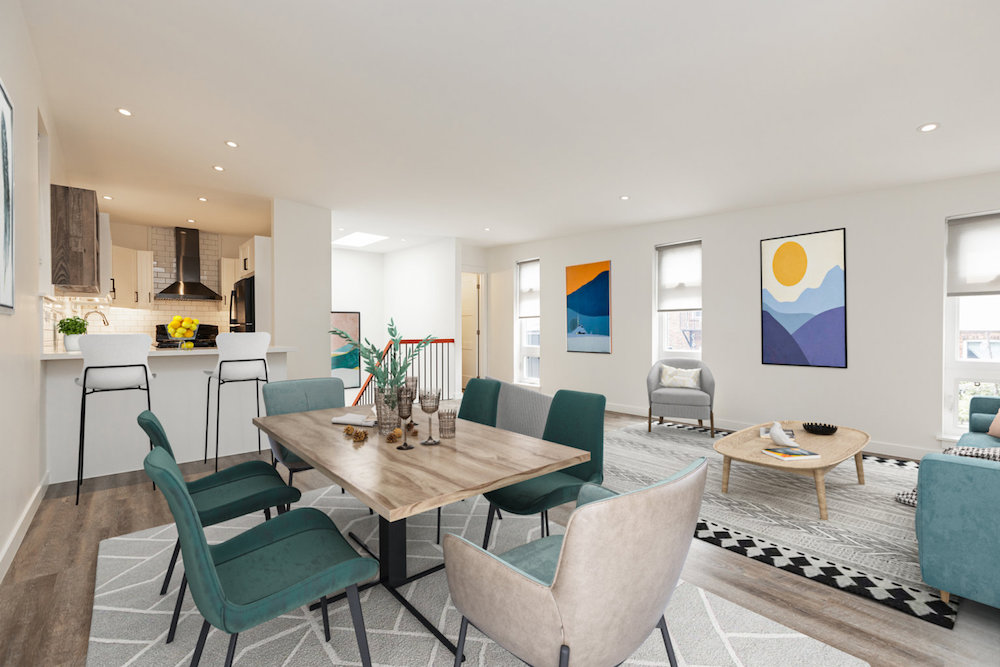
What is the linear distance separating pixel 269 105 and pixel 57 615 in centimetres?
281

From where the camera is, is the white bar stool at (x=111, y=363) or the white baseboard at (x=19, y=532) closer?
the white baseboard at (x=19, y=532)

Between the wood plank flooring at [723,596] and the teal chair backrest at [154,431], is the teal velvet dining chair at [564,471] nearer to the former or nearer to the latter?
the wood plank flooring at [723,596]

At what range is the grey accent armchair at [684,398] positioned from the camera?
5227 millimetres

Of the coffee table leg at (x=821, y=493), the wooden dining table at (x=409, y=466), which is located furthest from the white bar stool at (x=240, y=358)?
the coffee table leg at (x=821, y=493)

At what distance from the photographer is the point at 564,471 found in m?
2.44

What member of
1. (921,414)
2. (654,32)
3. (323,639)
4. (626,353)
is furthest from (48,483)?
(921,414)

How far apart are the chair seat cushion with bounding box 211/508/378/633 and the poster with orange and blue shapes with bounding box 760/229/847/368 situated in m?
5.13

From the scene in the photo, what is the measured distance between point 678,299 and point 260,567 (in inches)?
225

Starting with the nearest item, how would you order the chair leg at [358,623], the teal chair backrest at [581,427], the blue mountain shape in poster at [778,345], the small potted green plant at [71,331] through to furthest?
1. the chair leg at [358,623]
2. the teal chair backrest at [581,427]
3. the small potted green plant at [71,331]
4. the blue mountain shape in poster at [778,345]

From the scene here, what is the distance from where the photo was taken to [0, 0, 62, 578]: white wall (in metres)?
2.19

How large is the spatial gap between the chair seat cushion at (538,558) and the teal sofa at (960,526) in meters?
1.58

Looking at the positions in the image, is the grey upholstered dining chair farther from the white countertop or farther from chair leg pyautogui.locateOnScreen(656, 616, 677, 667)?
the white countertop

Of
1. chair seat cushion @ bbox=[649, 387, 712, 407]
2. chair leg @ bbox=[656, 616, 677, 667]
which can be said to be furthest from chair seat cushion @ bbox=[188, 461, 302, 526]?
chair seat cushion @ bbox=[649, 387, 712, 407]

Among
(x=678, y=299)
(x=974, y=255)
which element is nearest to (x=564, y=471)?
(x=678, y=299)
